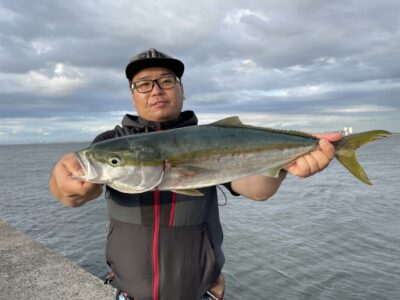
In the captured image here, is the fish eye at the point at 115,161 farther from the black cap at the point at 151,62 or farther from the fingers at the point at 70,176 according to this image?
the black cap at the point at 151,62

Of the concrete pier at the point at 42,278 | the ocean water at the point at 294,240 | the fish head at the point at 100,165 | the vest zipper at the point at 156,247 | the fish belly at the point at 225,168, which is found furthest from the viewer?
the ocean water at the point at 294,240

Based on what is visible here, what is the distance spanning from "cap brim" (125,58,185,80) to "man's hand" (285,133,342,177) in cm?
170

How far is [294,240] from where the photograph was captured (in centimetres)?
1470

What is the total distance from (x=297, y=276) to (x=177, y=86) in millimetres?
9166

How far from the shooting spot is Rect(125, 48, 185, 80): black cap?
157 inches

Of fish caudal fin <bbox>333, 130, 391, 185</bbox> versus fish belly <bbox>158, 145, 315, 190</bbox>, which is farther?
fish caudal fin <bbox>333, 130, 391, 185</bbox>

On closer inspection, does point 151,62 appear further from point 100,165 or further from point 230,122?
point 100,165

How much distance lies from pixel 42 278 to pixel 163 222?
5.25 m

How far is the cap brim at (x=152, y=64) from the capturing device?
158 inches

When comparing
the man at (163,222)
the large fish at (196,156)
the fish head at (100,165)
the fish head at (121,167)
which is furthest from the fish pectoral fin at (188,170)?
the man at (163,222)

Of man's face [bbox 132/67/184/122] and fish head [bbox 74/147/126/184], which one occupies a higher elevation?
→ man's face [bbox 132/67/184/122]

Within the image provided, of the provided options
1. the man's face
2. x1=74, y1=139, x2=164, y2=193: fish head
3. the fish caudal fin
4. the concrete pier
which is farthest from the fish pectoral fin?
the concrete pier

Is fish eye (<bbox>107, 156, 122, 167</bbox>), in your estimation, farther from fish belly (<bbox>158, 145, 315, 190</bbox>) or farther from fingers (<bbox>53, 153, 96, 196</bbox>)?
fish belly (<bbox>158, 145, 315, 190</bbox>)

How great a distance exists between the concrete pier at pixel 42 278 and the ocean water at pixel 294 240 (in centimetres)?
343
